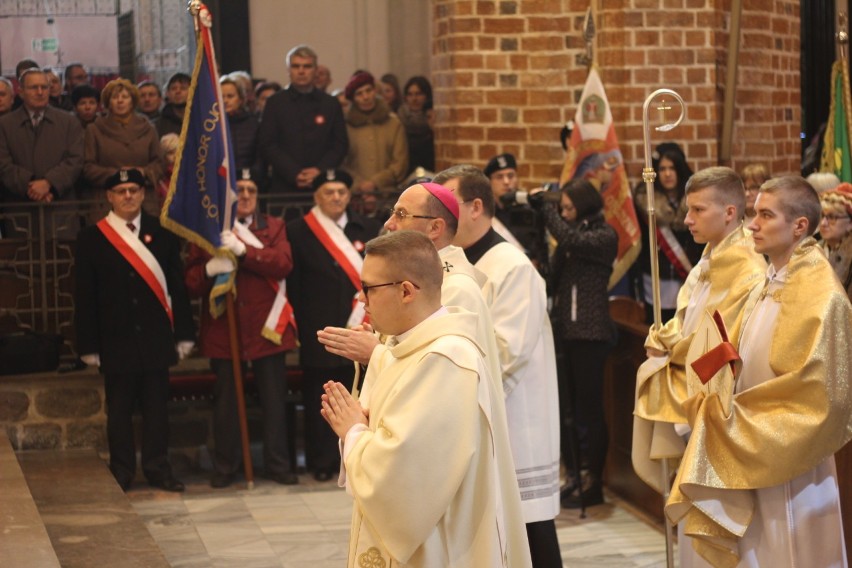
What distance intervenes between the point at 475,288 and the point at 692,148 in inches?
192

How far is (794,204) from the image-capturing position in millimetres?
4750

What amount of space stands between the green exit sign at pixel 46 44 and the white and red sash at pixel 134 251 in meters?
4.40

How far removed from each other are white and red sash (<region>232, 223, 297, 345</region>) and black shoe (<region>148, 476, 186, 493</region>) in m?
1.00

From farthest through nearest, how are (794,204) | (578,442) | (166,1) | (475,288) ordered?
(166,1), (578,442), (794,204), (475,288)

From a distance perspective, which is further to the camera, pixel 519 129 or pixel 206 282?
pixel 519 129

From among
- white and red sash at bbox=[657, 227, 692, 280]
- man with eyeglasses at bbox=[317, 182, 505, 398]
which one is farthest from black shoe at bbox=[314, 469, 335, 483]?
man with eyeglasses at bbox=[317, 182, 505, 398]

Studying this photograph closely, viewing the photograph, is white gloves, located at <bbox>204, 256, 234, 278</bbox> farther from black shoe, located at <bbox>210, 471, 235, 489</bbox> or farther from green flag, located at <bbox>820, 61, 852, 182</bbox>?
green flag, located at <bbox>820, 61, 852, 182</bbox>

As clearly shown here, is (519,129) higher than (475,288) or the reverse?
higher

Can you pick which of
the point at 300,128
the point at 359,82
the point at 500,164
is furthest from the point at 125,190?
the point at 359,82

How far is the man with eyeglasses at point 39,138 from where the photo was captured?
8992 millimetres

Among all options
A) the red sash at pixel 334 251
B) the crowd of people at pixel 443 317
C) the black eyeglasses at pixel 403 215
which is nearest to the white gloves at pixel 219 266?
the crowd of people at pixel 443 317

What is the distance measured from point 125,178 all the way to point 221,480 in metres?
1.88

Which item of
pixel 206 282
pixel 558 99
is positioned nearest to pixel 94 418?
pixel 206 282

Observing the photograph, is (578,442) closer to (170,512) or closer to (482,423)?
(170,512)
